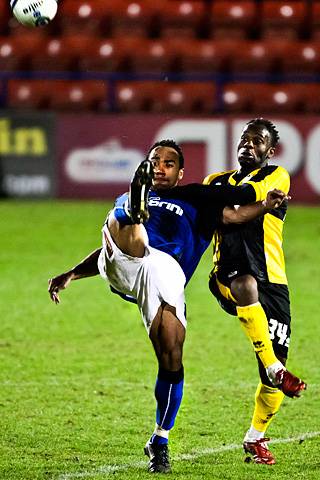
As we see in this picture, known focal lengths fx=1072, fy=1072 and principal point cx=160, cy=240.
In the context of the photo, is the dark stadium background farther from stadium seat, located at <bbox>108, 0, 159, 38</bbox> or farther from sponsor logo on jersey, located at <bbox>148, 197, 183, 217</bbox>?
sponsor logo on jersey, located at <bbox>148, 197, 183, 217</bbox>

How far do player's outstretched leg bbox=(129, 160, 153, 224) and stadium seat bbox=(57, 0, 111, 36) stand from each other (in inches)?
591

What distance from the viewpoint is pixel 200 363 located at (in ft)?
27.6

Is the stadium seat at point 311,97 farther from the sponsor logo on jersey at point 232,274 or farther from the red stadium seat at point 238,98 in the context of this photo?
the sponsor logo on jersey at point 232,274

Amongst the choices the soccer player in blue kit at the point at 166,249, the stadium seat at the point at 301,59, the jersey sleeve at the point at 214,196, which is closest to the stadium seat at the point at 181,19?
the stadium seat at the point at 301,59

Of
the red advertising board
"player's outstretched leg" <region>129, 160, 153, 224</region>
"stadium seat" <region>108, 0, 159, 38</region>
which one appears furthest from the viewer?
"stadium seat" <region>108, 0, 159, 38</region>

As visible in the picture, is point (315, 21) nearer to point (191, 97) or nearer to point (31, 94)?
point (191, 97)

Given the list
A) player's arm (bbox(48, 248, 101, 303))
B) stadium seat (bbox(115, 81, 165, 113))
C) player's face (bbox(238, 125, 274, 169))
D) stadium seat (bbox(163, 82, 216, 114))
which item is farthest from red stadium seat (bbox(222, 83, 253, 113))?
player's arm (bbox(48, 248, 101, 303))

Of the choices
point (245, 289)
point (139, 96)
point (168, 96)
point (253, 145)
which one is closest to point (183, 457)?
point (245, 289)

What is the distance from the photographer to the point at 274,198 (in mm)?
5523

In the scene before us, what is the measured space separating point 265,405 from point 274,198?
1.19m

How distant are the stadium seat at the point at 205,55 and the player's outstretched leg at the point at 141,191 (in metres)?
14.2

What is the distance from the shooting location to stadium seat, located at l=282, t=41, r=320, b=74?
62.3ft

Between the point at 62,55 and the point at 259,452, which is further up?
the point at 62,55

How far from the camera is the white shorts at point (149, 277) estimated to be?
550 cm
